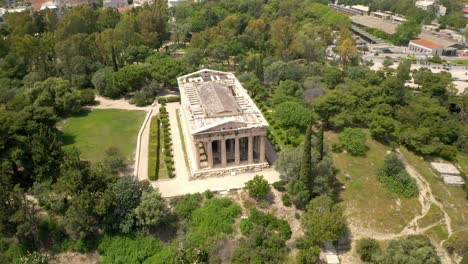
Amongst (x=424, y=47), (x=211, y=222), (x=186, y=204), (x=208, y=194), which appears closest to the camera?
(x=211, y=222)

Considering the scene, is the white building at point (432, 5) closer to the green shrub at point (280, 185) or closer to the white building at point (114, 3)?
the white building at point (114, 3)

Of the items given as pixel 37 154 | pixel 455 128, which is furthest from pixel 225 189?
pixel 455 128

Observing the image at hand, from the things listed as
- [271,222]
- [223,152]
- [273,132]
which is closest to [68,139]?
[223,152]

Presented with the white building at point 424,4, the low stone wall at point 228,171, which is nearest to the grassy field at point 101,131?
the low stone wall at point 228,171

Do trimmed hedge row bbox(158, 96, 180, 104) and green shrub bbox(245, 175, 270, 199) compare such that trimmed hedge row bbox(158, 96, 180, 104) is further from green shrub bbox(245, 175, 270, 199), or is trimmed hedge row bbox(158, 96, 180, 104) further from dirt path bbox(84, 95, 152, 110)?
green shrub bbox(245, 175, 270, 199)

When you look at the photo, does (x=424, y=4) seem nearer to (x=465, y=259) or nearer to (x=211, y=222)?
(x=465, y=259)

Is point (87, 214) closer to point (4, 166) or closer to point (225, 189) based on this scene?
point (4, 166)
